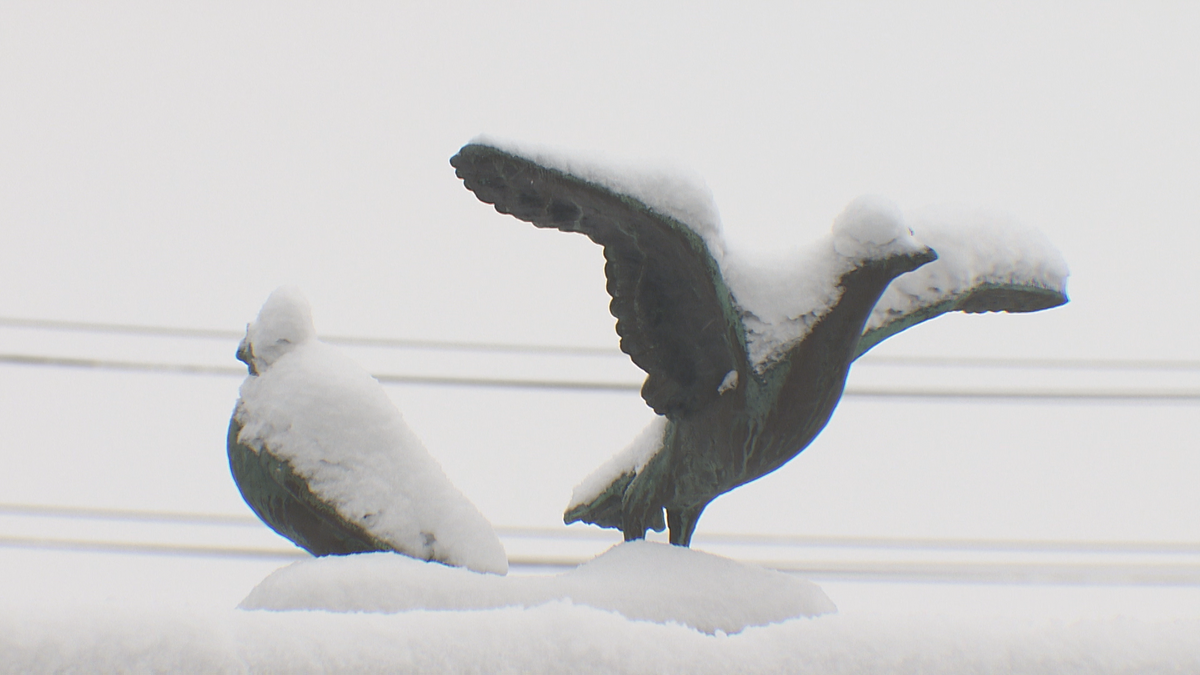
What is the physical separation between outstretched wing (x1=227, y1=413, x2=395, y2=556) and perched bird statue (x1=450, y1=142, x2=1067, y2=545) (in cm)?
34

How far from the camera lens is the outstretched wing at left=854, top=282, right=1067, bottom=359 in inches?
34.5

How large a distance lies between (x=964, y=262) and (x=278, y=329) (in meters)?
0.77

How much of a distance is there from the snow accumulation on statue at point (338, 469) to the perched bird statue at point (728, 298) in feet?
0.82

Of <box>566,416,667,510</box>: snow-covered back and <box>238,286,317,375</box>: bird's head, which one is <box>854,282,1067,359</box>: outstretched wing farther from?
<box>238,286,317,375</box>: bird's head

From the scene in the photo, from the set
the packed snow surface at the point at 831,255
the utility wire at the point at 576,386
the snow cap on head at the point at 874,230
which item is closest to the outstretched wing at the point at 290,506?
the packed snow surface at the point at 831,255

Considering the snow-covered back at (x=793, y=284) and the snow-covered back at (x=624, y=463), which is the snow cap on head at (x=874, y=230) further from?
the snow-covered back at (x=624, y=463)

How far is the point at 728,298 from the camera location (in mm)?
802

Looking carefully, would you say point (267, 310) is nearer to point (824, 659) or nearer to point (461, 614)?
point (461, 614)

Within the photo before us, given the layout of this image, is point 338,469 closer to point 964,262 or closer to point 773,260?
point 773,260

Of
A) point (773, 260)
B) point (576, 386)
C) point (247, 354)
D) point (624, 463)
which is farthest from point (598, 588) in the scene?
point (576, 386)

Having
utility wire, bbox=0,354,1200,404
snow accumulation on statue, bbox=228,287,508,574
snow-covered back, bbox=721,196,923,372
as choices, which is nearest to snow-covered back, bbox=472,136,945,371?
snow-covered back, bbox=721,196,923,372

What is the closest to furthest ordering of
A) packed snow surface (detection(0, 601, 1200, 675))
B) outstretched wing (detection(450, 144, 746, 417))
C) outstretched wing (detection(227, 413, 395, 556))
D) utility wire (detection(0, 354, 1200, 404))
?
packed snow surface (detection(0, 601, 1200, 675))
outstretched wing (detection(450, 144, 746, 417))
outstretched wing (detection(227, 413, 395, 556))
utility wire (detection(0, 354, 1200, 404))

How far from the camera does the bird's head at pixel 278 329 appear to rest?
0.91 metres

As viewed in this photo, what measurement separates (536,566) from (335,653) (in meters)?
2.35
